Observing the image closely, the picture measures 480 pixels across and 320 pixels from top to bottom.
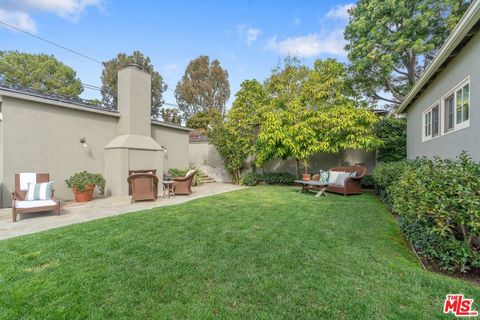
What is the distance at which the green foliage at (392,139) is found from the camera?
11617 millimetres

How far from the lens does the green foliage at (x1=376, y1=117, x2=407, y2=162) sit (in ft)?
38.1

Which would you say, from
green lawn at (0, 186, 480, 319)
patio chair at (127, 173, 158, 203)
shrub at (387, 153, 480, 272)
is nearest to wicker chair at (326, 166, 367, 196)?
green lawn at (0, 186, 480, 319)

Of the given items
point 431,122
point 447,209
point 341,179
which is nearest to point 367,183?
point 341,179

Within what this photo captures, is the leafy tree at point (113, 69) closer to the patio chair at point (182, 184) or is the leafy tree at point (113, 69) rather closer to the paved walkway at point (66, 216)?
the patio chair at point (182, 184)

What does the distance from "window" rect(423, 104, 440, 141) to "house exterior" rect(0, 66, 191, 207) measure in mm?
9772

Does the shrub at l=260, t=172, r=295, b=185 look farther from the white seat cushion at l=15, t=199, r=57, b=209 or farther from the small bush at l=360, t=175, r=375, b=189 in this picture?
the white seat cushion at l=15, t=199, r=57, b=209

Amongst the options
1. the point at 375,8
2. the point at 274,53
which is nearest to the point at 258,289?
the point at 274,53

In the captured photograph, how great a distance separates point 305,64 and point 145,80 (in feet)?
29.1

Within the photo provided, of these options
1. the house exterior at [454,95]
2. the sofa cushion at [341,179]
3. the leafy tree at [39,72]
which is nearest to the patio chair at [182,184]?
the sofa cushion at [341,179]

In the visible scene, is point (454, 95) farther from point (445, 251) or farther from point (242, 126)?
point (242, 126)

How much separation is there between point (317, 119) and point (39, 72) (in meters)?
29.1

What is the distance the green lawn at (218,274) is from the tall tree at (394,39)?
43.5 feet

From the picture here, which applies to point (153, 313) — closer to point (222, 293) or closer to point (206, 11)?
point (222, 293)

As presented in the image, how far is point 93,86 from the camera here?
22.7 metres
